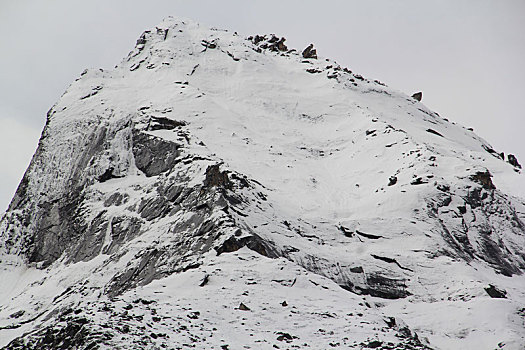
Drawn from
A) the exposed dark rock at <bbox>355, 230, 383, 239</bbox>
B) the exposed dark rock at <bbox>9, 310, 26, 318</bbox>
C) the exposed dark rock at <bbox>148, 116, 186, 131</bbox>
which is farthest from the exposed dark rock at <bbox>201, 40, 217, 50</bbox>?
the exposed dark rock at <bbox>9, 310, 26, 318</bbox>

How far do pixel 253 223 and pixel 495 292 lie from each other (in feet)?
52.9

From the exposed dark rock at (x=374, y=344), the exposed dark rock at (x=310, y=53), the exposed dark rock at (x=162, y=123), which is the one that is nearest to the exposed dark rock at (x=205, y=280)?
the exposed dark rock at (x=374, y=344)

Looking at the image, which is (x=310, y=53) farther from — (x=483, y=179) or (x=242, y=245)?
(x=242, y=245)

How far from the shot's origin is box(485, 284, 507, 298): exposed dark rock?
39219 millimetres

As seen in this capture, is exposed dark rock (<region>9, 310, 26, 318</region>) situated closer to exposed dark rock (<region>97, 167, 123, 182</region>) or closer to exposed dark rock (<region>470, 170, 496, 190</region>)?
exposed dark rock (<region>97, 167, 123, 182</region>)

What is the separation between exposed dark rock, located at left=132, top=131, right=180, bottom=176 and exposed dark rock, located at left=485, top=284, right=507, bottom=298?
26494mm

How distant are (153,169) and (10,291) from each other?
1619cm

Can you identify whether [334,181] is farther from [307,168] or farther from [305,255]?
[305,255]

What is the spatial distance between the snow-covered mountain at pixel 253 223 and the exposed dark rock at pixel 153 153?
0.19m

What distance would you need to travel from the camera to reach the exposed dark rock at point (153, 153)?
53.9 meters

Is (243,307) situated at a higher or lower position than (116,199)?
lower

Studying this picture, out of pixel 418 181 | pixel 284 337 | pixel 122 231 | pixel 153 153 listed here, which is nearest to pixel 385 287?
pixel 418 181

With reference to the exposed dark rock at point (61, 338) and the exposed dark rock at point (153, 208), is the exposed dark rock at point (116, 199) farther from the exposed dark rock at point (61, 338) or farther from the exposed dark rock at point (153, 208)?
the exposed dark rock at point (61, 338)

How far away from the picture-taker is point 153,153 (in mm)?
56812
